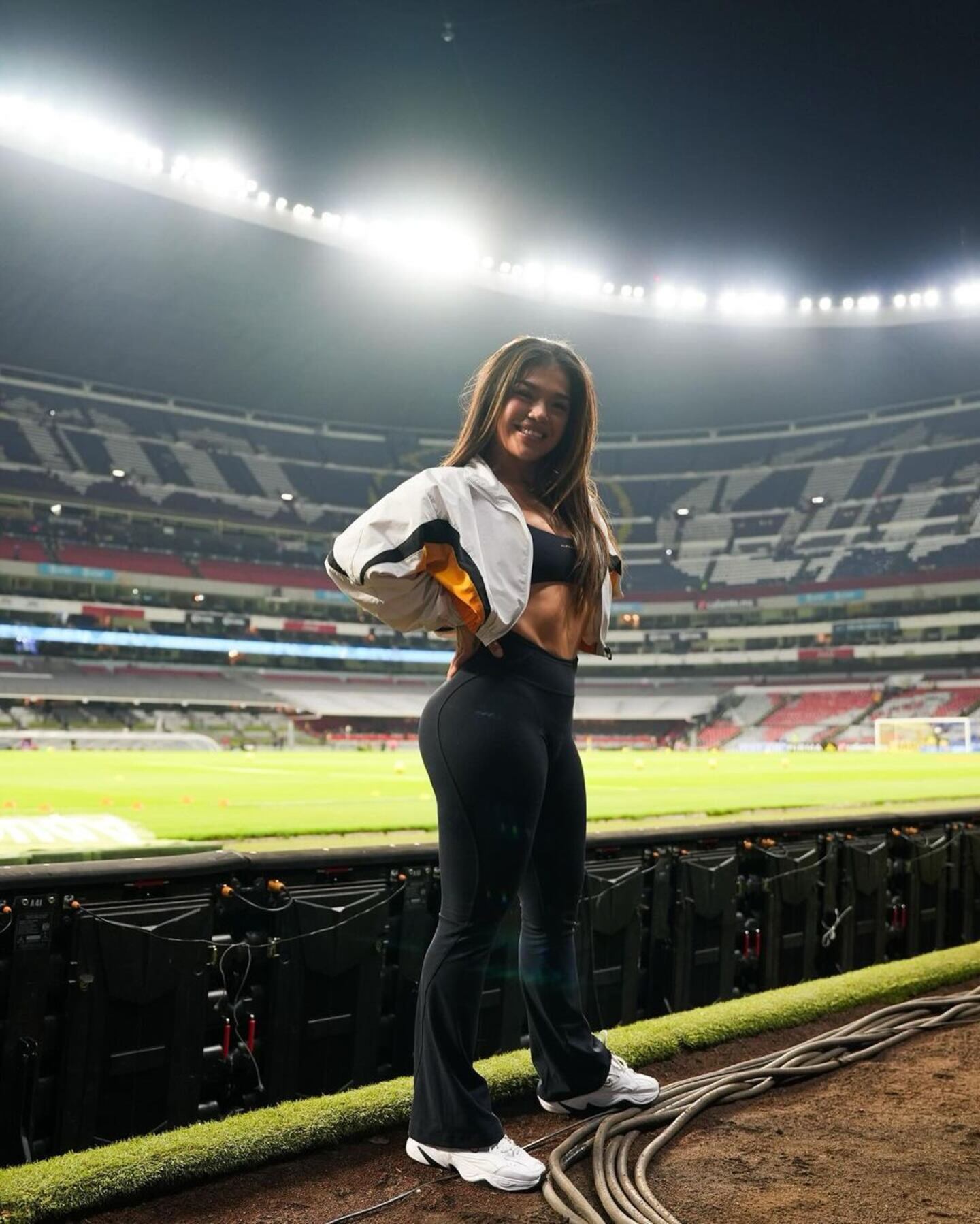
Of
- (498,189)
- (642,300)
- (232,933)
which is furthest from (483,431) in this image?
(642,300)

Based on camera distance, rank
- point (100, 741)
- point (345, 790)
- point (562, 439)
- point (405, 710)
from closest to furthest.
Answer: point (562, 439), point (345, 790), point (100, 741), point (405, 710)

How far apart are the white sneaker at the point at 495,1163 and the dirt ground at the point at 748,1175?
29 mm

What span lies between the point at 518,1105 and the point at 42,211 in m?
43.6

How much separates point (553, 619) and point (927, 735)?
38200 millimetres

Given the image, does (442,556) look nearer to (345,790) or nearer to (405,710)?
(345,790)

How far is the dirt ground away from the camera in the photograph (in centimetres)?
205

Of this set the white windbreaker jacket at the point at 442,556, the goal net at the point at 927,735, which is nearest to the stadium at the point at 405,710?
the white windbreaker jacket at the point at 442,556

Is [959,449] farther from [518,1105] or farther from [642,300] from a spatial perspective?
[518,1105]

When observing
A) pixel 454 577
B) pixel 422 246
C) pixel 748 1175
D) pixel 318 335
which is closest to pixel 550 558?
pixel 454 577

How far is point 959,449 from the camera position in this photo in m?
56.7

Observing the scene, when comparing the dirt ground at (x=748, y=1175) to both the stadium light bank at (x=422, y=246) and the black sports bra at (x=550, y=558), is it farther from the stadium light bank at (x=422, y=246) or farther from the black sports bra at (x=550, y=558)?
the stadium light bank at (x=422, y=246)

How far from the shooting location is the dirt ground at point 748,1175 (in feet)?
6.74

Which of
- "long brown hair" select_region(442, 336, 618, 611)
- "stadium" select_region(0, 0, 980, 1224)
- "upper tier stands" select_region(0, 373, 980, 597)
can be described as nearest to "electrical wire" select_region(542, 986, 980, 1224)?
"stadium" select_region(0, 0, 980, 1224)

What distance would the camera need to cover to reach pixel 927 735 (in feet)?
120
